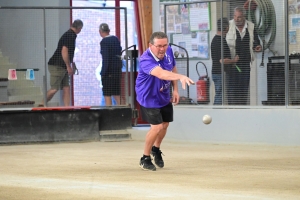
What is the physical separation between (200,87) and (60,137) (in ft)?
10.1

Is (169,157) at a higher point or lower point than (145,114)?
lower

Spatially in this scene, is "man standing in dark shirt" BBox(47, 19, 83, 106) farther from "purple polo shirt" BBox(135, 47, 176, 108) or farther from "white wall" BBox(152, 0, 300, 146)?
"purple polo shirt" BBox(135, 47, 176, 108)

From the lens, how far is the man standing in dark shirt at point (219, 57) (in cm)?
1408

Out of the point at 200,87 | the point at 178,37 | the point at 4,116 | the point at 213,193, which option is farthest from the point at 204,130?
the point at 213,193

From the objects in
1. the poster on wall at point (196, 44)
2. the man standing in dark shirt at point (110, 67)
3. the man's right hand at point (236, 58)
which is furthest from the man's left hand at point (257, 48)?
the man standing in dark shirt at point (110, 67)

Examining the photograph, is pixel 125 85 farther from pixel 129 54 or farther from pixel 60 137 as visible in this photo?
pixel 60 137

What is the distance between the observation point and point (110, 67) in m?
15.3

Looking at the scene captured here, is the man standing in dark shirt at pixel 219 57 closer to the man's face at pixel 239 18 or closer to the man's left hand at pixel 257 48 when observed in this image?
the man's face at pixel 239 18

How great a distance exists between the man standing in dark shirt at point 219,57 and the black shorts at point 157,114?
436 centimetres

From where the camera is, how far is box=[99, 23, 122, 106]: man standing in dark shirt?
15.2 m

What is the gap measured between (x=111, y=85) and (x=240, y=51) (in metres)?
3.01

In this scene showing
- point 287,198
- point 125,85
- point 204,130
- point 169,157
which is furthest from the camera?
point 125,85

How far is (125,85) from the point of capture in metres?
15.5

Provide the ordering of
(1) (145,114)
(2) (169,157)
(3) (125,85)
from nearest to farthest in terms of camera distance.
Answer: (1) (145,114) < (2) (169,157) < (3) (125,85)
